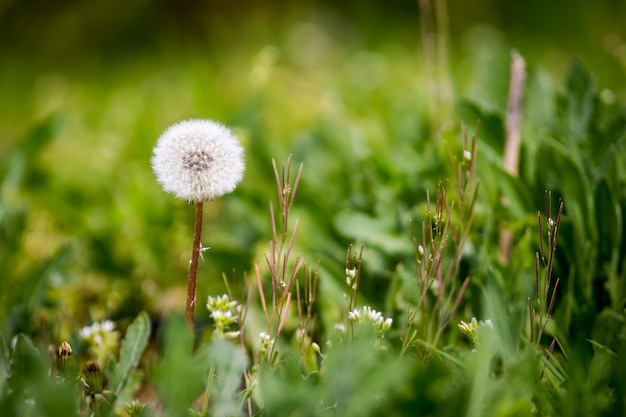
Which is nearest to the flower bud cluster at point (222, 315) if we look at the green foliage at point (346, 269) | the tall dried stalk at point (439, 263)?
the green foliage at point (346, 269)

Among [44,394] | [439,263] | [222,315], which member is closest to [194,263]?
[222,315]

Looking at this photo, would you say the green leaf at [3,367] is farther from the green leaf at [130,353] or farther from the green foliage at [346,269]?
the green leaf at [130,353]

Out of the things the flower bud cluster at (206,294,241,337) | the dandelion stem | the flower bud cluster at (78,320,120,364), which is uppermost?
the dandelion stem

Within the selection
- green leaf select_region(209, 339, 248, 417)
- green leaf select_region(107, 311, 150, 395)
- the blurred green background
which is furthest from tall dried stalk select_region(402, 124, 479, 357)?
green leaf select_region(107, 311, 150, 395)

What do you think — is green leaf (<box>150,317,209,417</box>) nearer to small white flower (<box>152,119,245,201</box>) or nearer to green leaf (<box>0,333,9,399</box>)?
small white flower (<box>152,119,245,201</box>)

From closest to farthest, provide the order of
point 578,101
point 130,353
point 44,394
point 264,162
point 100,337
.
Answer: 1. point 44,394
2. point 130,353
3. point 100,337
4. point 578,101
5. point 264,162

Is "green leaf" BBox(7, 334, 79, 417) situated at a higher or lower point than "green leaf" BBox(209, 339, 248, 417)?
higher

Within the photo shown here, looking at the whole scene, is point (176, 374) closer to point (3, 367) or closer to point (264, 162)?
→ point (3, 367)

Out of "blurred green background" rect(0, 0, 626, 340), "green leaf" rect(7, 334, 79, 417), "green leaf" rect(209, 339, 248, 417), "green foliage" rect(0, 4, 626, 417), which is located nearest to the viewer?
"green leaf" rect(7, 334, 79, 417)
